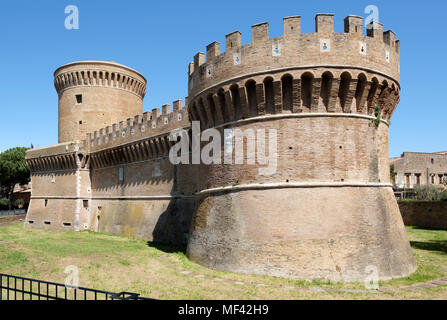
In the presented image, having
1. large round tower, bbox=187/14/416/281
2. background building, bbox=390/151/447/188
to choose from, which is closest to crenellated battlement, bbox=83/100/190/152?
large round tower, bbox=187/14/416/281

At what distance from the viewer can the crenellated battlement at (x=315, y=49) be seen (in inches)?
481

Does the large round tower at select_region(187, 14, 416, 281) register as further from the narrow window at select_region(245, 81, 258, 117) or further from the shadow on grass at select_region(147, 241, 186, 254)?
the shadow on grass at select_region(147, 241, 186, 254)

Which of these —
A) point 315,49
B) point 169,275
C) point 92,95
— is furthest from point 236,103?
point 92,95

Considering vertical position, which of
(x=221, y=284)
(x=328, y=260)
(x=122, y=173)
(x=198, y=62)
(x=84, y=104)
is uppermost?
(x=84, y=104)

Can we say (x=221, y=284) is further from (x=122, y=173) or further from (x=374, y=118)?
(x=122, y=173)

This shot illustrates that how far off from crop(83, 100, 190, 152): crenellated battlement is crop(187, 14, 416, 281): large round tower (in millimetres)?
8363

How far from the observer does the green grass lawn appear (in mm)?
10008

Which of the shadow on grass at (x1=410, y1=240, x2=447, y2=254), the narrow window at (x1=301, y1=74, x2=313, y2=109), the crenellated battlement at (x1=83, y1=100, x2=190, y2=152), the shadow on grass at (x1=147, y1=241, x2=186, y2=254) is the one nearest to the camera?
the narrow window at (x1=301, y1=74, x2=313, y2=109)

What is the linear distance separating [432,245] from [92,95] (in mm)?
30192

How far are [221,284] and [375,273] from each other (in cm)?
523

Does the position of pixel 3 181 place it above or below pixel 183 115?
below

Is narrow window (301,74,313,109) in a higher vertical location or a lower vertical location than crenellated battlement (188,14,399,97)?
lower
